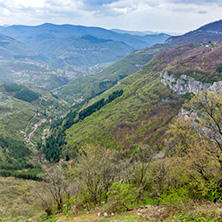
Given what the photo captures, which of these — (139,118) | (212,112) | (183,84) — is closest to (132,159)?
(212,112)

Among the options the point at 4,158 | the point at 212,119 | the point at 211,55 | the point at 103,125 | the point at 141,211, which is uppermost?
the point at 211,55

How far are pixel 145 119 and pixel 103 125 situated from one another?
3874cm

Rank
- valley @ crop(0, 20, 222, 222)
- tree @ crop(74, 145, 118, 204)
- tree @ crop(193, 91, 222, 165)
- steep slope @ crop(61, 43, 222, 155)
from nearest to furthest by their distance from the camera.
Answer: tree @ crop(193, 91, 222, 165), valley @ crop(0, 20, 222, 222), tree @ crop(74, 145, 118, 204), steep slope @ crop(61, 43, 222, 155)

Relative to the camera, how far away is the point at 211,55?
479ft

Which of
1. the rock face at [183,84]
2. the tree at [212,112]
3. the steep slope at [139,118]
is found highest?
the rock face at [183,84]

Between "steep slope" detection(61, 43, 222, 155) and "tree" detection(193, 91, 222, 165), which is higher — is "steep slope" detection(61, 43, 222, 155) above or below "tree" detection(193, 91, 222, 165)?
below

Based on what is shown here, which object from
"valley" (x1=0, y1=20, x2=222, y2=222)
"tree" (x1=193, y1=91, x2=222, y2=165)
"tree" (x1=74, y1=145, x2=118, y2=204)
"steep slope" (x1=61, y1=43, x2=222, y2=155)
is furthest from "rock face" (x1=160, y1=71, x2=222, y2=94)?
"tree" (x1=74, y1=145, x2=118, y2=204)

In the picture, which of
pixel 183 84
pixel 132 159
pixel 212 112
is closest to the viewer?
pixel 212 112

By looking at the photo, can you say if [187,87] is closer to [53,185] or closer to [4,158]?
[53,185]

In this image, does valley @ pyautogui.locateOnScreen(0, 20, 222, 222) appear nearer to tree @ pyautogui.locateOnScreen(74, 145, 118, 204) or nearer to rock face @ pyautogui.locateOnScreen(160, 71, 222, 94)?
tree @ pyautogui.locateOnScreen(74, 145, 118, 204)

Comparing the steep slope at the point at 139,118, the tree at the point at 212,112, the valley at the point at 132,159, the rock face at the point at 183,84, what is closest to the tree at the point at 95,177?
the valley at the point at 132,159

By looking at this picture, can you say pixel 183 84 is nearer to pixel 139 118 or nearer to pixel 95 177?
pixel 139 118

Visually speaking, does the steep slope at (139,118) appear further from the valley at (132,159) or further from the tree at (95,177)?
the tree at (95,177)

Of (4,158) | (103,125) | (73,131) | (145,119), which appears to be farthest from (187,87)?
(4,158)
